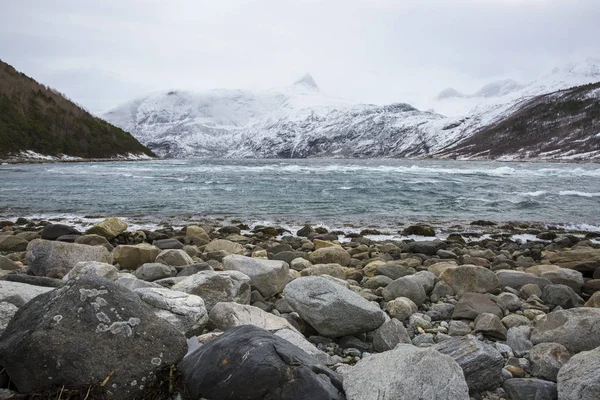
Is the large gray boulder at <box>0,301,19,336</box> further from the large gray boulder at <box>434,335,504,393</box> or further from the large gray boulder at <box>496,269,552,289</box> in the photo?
the large gray boulder at <box>496,269,552,289</box>

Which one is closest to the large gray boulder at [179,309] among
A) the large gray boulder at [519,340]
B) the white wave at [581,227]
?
the large gray boulder at [519,340]

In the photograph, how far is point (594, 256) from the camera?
8172 mm

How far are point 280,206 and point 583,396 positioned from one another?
1815 cm

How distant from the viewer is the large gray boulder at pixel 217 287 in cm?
478

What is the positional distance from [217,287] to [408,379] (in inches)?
107

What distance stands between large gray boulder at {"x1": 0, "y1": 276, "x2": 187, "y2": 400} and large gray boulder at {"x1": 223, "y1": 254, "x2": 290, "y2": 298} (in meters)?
2.57

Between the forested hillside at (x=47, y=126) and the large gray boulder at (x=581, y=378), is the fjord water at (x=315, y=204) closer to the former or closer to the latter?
the large gray boulder at (x=581, y=378)

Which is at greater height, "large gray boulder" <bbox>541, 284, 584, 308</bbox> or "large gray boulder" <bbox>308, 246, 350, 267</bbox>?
"large gray boulder" <bbox>541, 284, 584, 308</bbox>

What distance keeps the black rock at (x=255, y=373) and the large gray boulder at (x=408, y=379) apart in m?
0.17

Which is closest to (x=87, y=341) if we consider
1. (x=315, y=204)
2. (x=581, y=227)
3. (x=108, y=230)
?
(x=108, y=230)

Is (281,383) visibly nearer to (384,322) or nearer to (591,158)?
(384,322)

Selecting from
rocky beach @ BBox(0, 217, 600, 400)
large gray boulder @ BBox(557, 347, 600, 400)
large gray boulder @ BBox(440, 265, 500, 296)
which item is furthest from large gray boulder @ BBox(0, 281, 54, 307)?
large gray boulder @ BBox(440, 265, 500, 296)

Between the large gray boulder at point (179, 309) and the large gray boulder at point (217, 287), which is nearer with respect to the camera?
the large gray boulder at point (179, 309)

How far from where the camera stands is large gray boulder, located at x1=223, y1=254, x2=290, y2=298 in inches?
227
